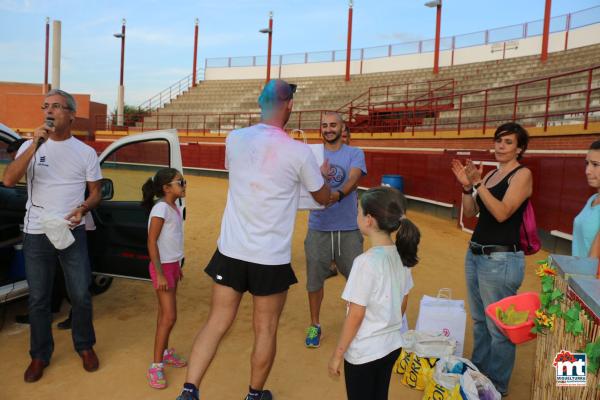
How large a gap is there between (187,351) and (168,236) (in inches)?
38.8

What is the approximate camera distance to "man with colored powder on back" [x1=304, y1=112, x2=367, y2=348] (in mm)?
3904

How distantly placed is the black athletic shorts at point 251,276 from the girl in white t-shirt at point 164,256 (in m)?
0.77

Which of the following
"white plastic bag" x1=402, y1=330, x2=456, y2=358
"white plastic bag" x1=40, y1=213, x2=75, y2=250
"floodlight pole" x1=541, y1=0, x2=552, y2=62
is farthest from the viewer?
"floodlight pole" x1=541, y1=0, x2=552, y2=62

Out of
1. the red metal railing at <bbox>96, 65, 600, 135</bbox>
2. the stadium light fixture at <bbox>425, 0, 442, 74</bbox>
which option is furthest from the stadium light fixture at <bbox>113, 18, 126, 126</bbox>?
the stadium light fixture at <bbox>425, 0, 442, 74</bbox>

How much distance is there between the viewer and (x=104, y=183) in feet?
13.4

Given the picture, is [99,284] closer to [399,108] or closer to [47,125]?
[47,125]

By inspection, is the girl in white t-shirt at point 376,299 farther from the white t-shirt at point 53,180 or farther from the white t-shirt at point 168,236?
the white t-shirt at point 53,180

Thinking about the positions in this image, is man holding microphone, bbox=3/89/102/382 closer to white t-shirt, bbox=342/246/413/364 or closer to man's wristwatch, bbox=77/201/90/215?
man's wristwatch, bbox=77/201/90/215

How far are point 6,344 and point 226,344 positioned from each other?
1.64 metres

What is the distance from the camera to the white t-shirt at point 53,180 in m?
3.18

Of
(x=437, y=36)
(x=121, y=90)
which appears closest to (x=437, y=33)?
(x=437, y=36)

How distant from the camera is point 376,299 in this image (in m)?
2.13

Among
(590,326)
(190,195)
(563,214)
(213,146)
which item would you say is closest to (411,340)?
(590,326)

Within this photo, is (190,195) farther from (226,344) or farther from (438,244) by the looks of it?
(226,344)
